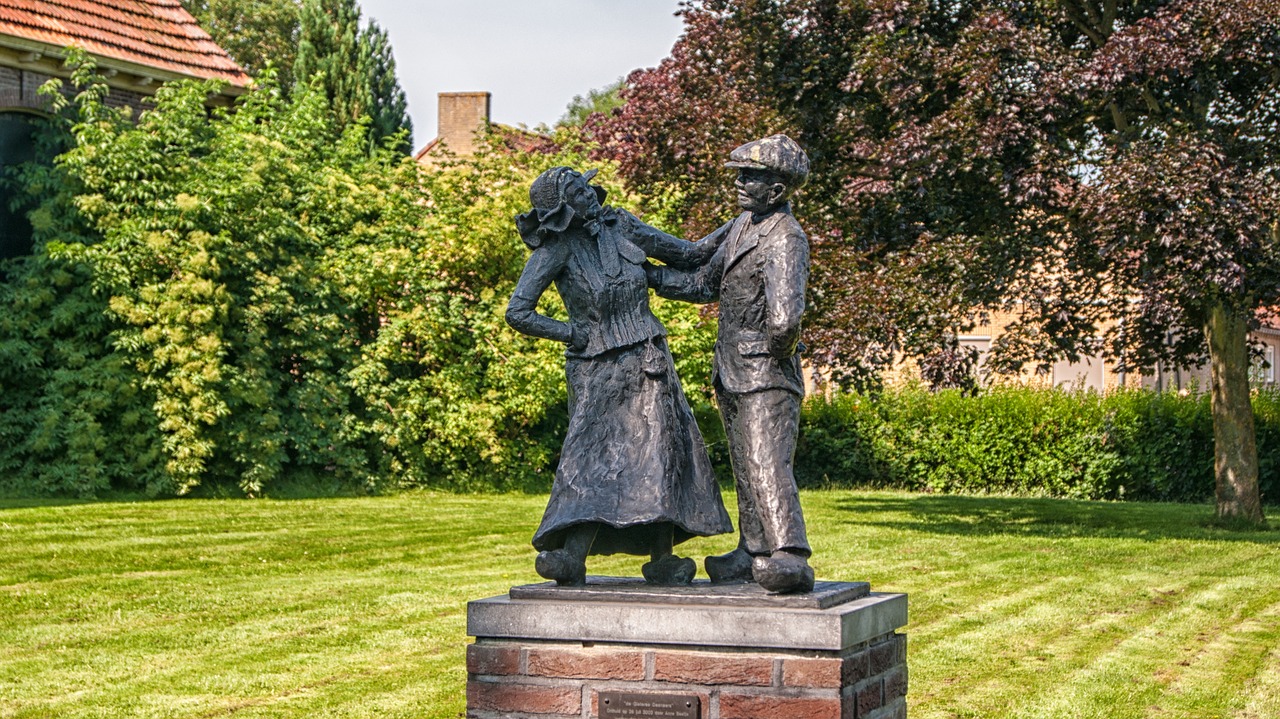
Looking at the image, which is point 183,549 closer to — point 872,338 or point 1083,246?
point 872,338

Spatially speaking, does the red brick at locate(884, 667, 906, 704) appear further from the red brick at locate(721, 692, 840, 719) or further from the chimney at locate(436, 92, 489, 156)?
the chimney at locate(436, 92, 489, 156)

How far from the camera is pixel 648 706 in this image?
5.87m

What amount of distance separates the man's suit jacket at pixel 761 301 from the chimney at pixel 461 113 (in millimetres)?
35167

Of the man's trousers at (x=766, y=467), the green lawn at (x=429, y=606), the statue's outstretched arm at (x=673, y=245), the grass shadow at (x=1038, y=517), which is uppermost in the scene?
the statue's outstretched arm at (x=673, y=245)

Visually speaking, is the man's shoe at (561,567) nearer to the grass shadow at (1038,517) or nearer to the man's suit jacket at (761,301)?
the man's suit jacket at (761,301)

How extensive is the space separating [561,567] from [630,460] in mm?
515

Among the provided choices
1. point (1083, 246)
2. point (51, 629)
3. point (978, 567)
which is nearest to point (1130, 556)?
point (978, 567)

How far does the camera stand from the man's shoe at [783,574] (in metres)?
5.90

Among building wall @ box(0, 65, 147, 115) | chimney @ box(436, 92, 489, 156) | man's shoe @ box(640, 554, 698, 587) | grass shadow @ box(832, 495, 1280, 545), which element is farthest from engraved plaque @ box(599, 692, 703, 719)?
chimney @ box(436, 92, 489, 156)

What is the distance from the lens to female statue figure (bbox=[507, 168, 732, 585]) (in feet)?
20.5

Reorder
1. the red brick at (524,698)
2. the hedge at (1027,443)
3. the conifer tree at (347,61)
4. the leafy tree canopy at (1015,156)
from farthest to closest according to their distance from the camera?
the conifer tree at (347,61) → the hedge at (1027,443) → the leafy tree canopy at (1015,156) → the red brick at (524,698)

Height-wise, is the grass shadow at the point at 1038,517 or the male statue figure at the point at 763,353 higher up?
the male statue figure at the point at 763,353

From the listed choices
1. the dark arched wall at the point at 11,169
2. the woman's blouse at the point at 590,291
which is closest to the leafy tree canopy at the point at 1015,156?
the dark arched wall at the point at 11,169

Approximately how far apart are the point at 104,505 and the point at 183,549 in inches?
142
